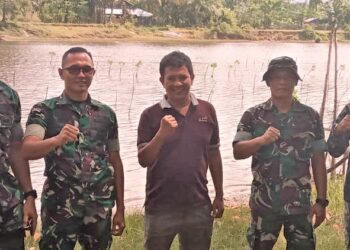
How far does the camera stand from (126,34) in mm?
53656

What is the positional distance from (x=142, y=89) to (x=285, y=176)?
1782cm

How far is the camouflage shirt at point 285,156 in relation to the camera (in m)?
3.43

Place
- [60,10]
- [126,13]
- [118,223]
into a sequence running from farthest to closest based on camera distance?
[126,13] → [60,10] → [118,223]

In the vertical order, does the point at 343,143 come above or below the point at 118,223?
above

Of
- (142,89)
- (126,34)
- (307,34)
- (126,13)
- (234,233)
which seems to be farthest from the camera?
(307,34)

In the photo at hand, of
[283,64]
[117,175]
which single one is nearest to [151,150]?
[117,175]

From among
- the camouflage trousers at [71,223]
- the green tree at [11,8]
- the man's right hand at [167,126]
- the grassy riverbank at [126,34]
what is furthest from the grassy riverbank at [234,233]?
the green tree at [11,8]

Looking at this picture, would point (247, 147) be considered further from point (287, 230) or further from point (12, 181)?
point (12, 181)

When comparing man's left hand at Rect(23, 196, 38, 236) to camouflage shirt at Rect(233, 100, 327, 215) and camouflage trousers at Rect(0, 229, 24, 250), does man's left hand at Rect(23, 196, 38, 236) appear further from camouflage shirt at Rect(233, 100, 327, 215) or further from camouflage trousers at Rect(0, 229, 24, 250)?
camouflage shirt at Rect(233, 100, 327, 215)

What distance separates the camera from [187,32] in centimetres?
5750

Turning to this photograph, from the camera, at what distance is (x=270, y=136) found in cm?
325

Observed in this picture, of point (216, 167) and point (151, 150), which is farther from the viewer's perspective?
point (216, 167)

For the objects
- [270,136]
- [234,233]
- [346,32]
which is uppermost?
[346,32]

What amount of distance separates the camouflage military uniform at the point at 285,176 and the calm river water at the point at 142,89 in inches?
178
